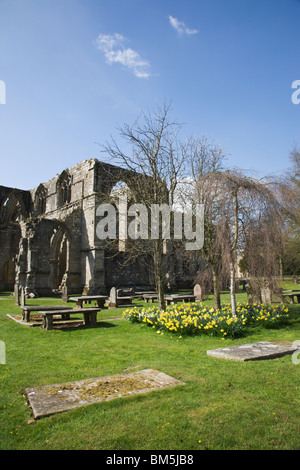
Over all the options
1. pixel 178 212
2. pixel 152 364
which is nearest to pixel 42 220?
pixel 178 212

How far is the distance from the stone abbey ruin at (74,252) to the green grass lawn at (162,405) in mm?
12602

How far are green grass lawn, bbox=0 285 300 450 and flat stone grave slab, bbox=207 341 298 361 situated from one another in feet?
0.45

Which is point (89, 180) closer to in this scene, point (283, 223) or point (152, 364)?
Result: point (283, 223)

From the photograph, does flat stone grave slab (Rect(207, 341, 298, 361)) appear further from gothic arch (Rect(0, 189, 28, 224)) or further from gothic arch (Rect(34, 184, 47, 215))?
gothic arch (Rect(0, 189, 28, 224))

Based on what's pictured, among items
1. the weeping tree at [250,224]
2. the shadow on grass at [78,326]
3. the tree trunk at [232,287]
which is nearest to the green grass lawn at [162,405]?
the tree trunk at [232,287]

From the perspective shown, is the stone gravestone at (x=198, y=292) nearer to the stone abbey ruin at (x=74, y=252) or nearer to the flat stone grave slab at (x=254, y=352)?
the stone abbey ruin at (x=74, y=252)

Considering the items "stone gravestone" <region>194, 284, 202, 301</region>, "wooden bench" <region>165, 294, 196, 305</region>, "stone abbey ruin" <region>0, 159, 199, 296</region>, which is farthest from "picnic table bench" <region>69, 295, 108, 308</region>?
"stone gravestone" <region>194, 284, 202, 301</region>

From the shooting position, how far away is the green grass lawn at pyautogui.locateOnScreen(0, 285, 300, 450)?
2.79 m

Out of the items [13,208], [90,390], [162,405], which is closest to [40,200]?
[13,208]

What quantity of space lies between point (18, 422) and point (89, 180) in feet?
76.2

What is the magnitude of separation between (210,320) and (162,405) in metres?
4.63

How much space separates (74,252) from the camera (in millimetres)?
23828

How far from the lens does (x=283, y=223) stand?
8.14 meters

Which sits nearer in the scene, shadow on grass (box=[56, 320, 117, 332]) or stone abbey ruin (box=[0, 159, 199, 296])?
shadow on grass (box=[56, 320, 117, 332])
